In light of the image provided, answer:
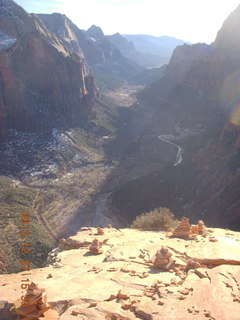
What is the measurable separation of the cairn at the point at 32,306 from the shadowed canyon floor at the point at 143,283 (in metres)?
1.18

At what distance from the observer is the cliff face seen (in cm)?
9825

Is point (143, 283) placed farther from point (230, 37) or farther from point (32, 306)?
point (230, 37)

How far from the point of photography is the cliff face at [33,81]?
98250 mm

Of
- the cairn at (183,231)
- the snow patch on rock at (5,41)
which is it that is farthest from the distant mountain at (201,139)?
the snow patch on rock at (5,41)

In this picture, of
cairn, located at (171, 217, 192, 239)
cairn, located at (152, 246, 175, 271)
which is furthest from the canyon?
cairn, located at (152, 246, 175, 271)

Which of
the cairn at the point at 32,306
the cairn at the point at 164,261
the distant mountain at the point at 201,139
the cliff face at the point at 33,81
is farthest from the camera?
the cliff face at the point at 33,81

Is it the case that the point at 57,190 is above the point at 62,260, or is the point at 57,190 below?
below

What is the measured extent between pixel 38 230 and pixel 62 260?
1293 inches

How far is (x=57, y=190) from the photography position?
80812 mm

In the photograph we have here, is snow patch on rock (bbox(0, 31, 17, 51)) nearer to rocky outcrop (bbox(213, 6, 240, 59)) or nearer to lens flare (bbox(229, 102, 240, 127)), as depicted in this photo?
lens flare (bbox(229, 102, 240, 127))

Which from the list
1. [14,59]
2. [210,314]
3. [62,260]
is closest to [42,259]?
[62,260]

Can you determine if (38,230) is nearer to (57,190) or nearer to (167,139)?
(57,190)

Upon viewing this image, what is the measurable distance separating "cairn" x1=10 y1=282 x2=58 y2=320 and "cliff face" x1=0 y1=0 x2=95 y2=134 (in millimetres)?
84415

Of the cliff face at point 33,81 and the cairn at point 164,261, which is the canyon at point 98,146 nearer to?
the cliff face at point 33,81
